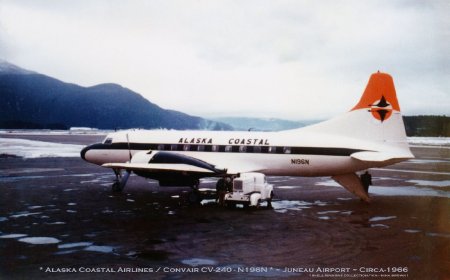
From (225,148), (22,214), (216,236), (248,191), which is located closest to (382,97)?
(248,191)

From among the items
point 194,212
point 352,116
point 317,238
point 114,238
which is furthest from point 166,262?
point 352,116

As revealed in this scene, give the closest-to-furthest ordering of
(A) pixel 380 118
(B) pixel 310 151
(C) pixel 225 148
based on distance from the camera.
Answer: (A) pixel 380 118
(B) pixel 310 151
(C) pixel 225 148

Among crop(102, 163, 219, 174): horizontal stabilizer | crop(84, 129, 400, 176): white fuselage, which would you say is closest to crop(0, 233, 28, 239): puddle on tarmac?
crop(102, 163, 219, 174): horizontal stabilizer

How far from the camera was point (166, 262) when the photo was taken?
1129 cm

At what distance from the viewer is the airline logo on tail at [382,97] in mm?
21453

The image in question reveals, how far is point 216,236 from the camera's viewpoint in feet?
47.6

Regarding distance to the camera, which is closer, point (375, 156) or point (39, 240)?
point (39, 240)

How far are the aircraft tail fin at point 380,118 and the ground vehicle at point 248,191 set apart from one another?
5212mm

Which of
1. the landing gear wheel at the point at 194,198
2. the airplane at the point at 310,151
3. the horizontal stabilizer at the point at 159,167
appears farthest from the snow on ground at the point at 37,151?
the landing gear wheel at the point at 194,198

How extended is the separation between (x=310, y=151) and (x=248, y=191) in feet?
14.6

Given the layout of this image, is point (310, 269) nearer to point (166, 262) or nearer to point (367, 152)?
point (166, 262)

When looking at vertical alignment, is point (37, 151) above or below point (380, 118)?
below

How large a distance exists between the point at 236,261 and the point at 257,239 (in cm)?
278

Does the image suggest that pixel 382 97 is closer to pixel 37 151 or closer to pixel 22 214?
pixel 22 214
